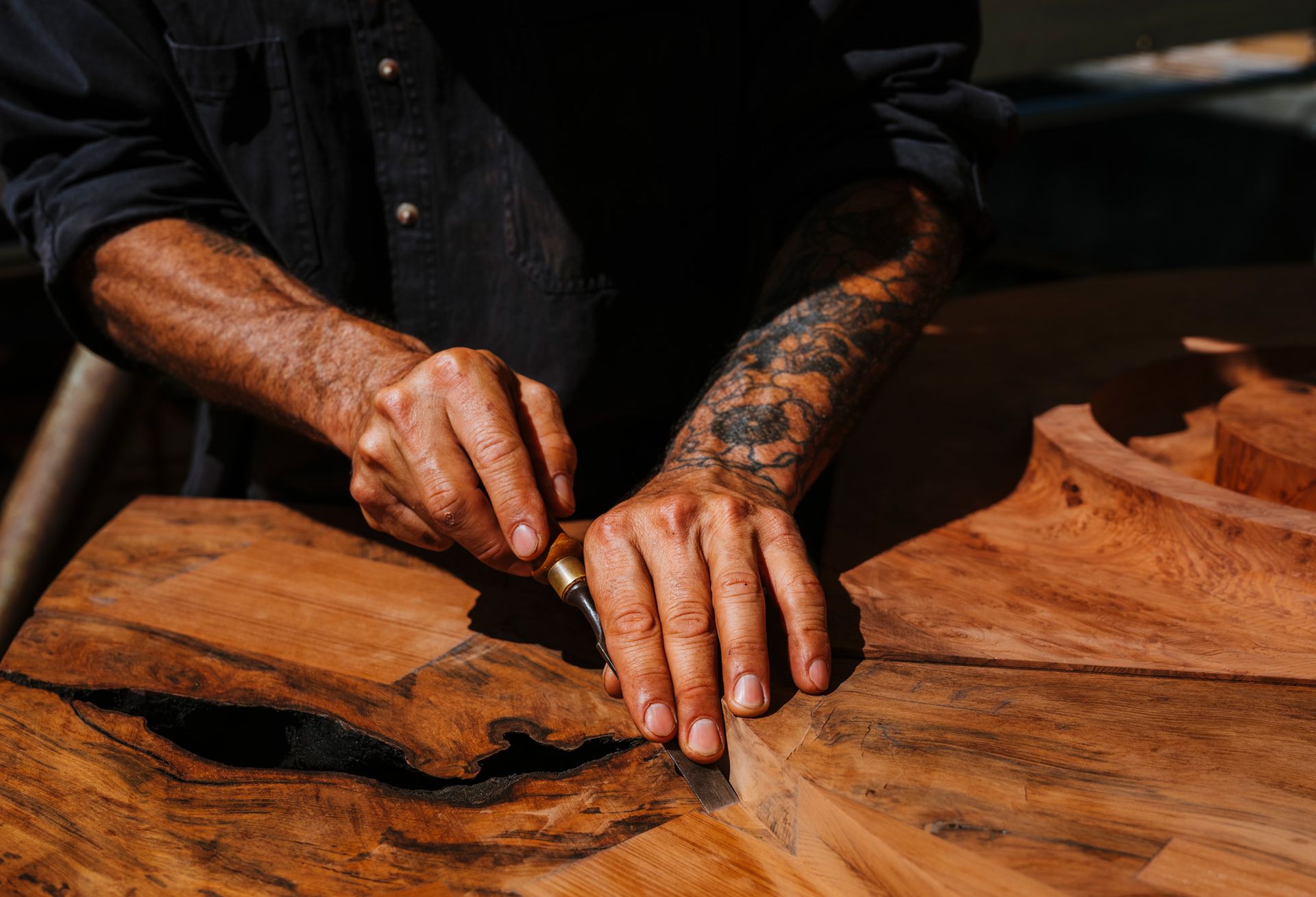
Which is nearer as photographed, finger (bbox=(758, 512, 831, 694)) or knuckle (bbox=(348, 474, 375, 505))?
finger (bbox=(758, 512, 831, 694))

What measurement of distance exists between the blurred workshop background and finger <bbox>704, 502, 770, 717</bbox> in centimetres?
282

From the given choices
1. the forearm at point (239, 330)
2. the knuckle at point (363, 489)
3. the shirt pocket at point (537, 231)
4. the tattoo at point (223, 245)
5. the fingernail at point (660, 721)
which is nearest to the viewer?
the fingernail at point (660, 721)

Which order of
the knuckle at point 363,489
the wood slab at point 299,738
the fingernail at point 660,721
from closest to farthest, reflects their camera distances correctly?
the wood slab at point 299,738, the fingernail at point 660,721, the knuckle at point 363,489

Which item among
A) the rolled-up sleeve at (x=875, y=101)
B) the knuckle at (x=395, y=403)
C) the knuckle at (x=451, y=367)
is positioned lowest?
the knuckle at (x=395, y=403)

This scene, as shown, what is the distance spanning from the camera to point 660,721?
0.94 m

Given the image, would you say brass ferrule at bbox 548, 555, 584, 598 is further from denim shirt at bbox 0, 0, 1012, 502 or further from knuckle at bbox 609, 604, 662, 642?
denim shirt at bbox 0, 0, 1012, 502

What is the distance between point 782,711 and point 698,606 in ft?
0.40

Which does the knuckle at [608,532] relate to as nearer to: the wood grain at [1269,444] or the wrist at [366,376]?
the wrist at [366,376]

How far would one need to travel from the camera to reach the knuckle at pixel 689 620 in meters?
0.97

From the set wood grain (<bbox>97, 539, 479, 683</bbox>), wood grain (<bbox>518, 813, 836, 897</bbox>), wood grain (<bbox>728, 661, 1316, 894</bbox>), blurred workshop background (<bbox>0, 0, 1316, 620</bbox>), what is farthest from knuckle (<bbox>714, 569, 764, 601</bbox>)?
blurred workshop background (<bbox>0, 0, 1316, 620</bbox>)

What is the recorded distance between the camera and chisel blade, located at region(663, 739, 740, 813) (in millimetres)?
897

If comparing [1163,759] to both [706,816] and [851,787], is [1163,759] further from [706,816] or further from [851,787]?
[706,816]

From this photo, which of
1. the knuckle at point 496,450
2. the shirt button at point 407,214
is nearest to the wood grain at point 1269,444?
the knuckle at point 496,450

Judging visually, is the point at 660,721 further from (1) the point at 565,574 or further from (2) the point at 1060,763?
(2) the point at 1060,763
